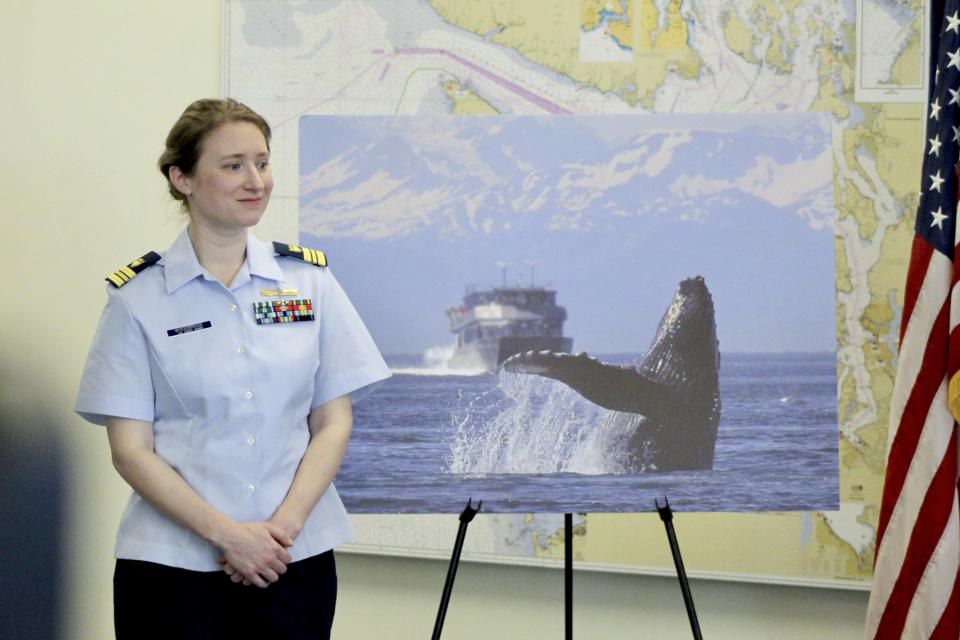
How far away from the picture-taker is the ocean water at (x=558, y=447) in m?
1.92

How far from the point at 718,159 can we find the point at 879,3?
694mm

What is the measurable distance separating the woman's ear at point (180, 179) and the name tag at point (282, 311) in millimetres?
226

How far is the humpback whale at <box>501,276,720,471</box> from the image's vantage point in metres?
1.92

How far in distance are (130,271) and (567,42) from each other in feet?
4.39

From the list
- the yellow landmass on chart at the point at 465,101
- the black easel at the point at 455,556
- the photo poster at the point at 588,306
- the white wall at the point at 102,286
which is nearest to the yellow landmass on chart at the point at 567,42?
the yellow landmass on chart at the point at 465,101

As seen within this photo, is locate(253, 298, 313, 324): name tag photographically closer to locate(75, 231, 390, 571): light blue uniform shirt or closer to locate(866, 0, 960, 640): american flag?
locate(75, 231, 390, 571): light blue uniform shirt

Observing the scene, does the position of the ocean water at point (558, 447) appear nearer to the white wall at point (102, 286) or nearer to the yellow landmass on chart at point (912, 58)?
the white wall at point (102, 286)

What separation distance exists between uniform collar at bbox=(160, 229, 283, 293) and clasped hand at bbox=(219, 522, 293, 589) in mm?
411

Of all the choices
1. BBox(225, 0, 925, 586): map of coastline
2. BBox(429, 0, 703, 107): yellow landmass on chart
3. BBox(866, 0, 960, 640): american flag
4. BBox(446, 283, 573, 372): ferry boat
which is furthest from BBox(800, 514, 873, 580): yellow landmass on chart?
BBox(429, 0, 703, 107): yellow landmass on chart

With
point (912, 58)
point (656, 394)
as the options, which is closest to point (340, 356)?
point (656, 394)

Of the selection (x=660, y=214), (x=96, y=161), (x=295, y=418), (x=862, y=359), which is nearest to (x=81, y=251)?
(x=96, y=161)

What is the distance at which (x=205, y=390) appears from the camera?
1.55 m

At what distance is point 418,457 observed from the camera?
198 centimetres

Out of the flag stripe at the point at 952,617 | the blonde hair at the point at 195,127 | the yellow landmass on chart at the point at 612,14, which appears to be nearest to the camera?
the blonde hair at the point at 195,127
